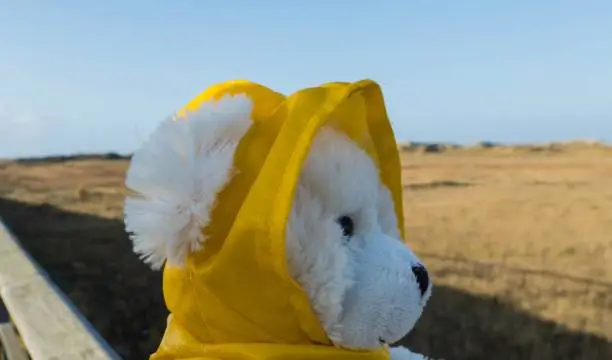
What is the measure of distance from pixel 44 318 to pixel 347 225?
81 cm

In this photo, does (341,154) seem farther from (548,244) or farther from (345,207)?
(548,244)

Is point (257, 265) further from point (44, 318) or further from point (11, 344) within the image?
point (11, 344)

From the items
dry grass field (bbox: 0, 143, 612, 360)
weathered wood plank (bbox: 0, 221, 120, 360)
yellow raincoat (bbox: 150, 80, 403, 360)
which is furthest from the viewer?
dry grass field (bbox: 0, 143, 612, 360)

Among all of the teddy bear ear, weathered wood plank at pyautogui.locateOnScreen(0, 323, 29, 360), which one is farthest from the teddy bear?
weathered wood plank at pyautogui.locateOnScreen(0, 323, 29, 360)

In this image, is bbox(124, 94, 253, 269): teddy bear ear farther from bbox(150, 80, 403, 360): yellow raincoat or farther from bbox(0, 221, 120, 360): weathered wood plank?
bbox(0, 221, 120, 360): weathered wood plank

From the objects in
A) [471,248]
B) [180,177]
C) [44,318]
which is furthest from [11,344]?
[471,248]

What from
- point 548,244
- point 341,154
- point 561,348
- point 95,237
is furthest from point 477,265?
point 341,154

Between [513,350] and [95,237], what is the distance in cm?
179

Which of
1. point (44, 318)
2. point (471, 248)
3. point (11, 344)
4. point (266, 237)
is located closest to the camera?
point (266, 237)

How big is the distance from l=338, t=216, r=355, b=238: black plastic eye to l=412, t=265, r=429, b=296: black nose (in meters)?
0.07

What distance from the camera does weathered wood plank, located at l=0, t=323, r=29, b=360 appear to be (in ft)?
5.81

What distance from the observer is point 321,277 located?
0.77 metres

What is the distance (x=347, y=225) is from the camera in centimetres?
81

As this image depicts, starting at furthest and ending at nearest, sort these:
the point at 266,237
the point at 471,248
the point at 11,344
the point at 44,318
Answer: the point at 471,248 → the point at 11,344 → the point at 44,318 → the point at 266,237
